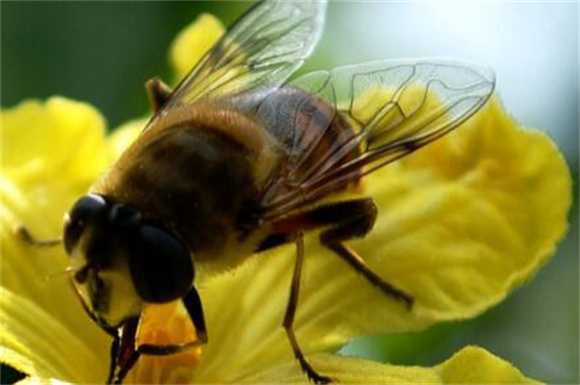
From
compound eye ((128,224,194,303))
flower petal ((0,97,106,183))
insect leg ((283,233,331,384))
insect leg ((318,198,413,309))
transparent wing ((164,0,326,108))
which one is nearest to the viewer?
compound eye ((128,224,194,303))

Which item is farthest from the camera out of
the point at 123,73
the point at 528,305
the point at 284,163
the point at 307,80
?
the point at 123,73

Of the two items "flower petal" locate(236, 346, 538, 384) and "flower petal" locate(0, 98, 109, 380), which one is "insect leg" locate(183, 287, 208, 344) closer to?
"flower petal" locate(236, 346, 538, 384)

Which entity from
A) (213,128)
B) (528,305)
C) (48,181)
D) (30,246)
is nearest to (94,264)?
(213,128)

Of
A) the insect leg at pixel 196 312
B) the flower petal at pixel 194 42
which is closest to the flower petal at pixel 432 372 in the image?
the insect leg at pixel 196 312

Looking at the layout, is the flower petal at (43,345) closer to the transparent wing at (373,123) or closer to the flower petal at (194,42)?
the transparent wing at (373,123)

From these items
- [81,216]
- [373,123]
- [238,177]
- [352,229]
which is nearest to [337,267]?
[352,229]

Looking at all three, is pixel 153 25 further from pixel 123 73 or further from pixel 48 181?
pixel 48 181

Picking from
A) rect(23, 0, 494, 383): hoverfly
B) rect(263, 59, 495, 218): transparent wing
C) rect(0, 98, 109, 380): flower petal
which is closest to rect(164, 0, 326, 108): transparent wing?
rect(23, 0, 494, 383): hoverfly
